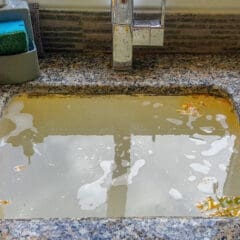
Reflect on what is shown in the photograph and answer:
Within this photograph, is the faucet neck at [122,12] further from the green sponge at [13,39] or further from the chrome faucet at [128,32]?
the green sponge at [13,39]

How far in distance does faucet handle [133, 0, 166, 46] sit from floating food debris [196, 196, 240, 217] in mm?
423

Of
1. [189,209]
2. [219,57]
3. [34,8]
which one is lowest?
[189,209]

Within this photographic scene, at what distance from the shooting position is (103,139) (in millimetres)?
860

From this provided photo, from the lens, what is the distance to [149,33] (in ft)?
3.29

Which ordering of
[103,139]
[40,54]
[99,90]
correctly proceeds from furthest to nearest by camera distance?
[40,54]
[99,90]
[103,139]

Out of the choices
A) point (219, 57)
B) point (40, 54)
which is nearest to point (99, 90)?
point (40, 54)

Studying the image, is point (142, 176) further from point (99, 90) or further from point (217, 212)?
point (99, 90)

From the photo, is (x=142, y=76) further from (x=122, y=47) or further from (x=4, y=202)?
(x=4, y=202)

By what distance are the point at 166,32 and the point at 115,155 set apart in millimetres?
403

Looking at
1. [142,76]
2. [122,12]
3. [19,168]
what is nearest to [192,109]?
[142,76]

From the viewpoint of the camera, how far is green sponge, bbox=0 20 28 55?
917 mm

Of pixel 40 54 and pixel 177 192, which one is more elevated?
pixel 40 54

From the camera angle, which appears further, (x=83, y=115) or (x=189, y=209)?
(x=83, y=115)

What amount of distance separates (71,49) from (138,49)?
17cm
